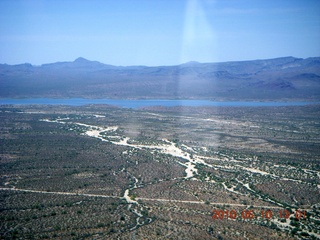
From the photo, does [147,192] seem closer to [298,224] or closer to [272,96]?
[298,224]

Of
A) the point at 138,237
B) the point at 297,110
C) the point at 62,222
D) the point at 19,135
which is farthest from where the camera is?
the point at 297,110

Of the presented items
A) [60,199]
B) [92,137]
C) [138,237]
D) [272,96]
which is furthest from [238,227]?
[272,96]

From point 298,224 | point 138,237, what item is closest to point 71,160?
point 138,237

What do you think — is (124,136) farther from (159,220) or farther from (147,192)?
(159,220)

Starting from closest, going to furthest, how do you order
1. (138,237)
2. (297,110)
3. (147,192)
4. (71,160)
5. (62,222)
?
(138,237) < (62,222) < (147,192) < (71,160) < (297,110)

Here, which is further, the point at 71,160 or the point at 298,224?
the point at 71,160

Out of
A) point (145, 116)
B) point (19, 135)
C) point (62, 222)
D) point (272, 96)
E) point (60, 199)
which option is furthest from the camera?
point (272, 96)
